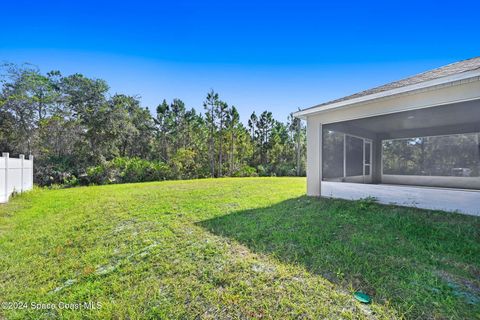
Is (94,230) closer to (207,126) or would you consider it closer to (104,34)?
(104,34)

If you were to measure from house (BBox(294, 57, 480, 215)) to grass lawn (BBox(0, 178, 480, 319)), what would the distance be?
60 cm

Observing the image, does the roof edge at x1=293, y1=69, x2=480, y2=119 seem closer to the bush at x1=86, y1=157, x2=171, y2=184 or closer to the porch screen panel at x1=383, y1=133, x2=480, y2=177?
the porch screen panel at x1=383, y1=133, x2=480, y2=177

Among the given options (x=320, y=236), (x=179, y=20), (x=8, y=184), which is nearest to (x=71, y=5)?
(x=179, y=20)

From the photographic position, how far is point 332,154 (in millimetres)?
6633

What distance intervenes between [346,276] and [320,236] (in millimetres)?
1115

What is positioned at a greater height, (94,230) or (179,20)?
(179,20)

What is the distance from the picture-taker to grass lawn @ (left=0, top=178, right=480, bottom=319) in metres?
2.02

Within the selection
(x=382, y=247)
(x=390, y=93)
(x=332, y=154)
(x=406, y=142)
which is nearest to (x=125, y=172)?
(x=332, y=154)

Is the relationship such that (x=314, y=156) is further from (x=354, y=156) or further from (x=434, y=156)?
(x=434, y=156)

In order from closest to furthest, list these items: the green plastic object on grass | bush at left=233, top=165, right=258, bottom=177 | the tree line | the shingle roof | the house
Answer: the green plastic object on grass → the shingle roof → the house → the tree line → bush at left=233, top=165, right=258, bottom=177

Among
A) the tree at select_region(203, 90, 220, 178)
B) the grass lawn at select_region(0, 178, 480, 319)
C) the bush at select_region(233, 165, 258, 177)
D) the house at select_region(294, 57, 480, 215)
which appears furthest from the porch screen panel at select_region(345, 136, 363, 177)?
the tree at select_region(203, 90, 220, 178)

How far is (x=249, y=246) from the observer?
328cm

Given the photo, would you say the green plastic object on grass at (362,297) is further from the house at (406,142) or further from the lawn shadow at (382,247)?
the house at (406,142)

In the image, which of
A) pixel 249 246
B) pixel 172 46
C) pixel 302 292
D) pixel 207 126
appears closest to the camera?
pixel 302 292
